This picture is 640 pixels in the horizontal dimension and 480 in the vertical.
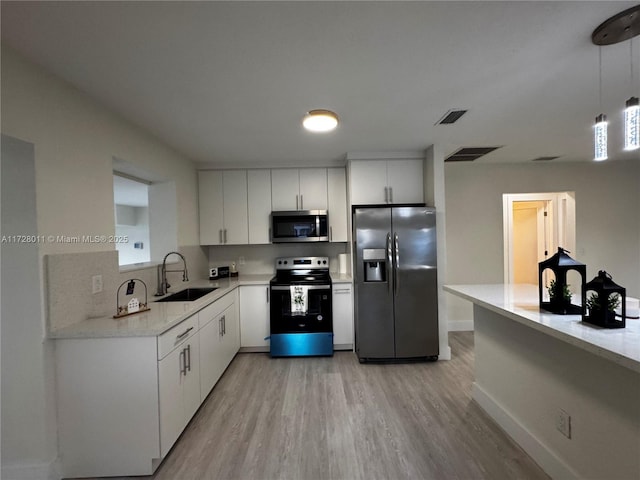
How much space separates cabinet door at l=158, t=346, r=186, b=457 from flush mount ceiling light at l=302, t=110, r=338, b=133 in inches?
75.5

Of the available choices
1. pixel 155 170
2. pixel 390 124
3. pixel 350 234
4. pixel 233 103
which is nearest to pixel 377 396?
pixel 350 234

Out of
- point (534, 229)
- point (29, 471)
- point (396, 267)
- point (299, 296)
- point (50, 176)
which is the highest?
point (50, 176)

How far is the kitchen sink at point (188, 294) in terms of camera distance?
2.71 m

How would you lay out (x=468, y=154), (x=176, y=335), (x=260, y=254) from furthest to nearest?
(x=260, y=254) < (x=468, y=154) < (x=176, y=335)

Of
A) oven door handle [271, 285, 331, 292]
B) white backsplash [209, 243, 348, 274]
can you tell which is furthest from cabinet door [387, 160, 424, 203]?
oven door handle [271, 285, 331, 292]

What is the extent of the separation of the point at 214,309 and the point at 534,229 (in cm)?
497

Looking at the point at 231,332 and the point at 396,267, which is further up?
the point at 396,267

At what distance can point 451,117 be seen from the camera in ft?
7.79

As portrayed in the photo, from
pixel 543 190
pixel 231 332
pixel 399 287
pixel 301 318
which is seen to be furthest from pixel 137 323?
pixel 543 190

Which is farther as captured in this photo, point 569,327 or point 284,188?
point 284,188

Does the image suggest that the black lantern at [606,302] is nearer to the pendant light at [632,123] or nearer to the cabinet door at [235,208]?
the pendant light at [632,123]

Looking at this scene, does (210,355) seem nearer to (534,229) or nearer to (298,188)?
(298,188)

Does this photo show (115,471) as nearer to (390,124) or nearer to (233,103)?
(233,103)

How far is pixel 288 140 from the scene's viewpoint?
2.86 metres
